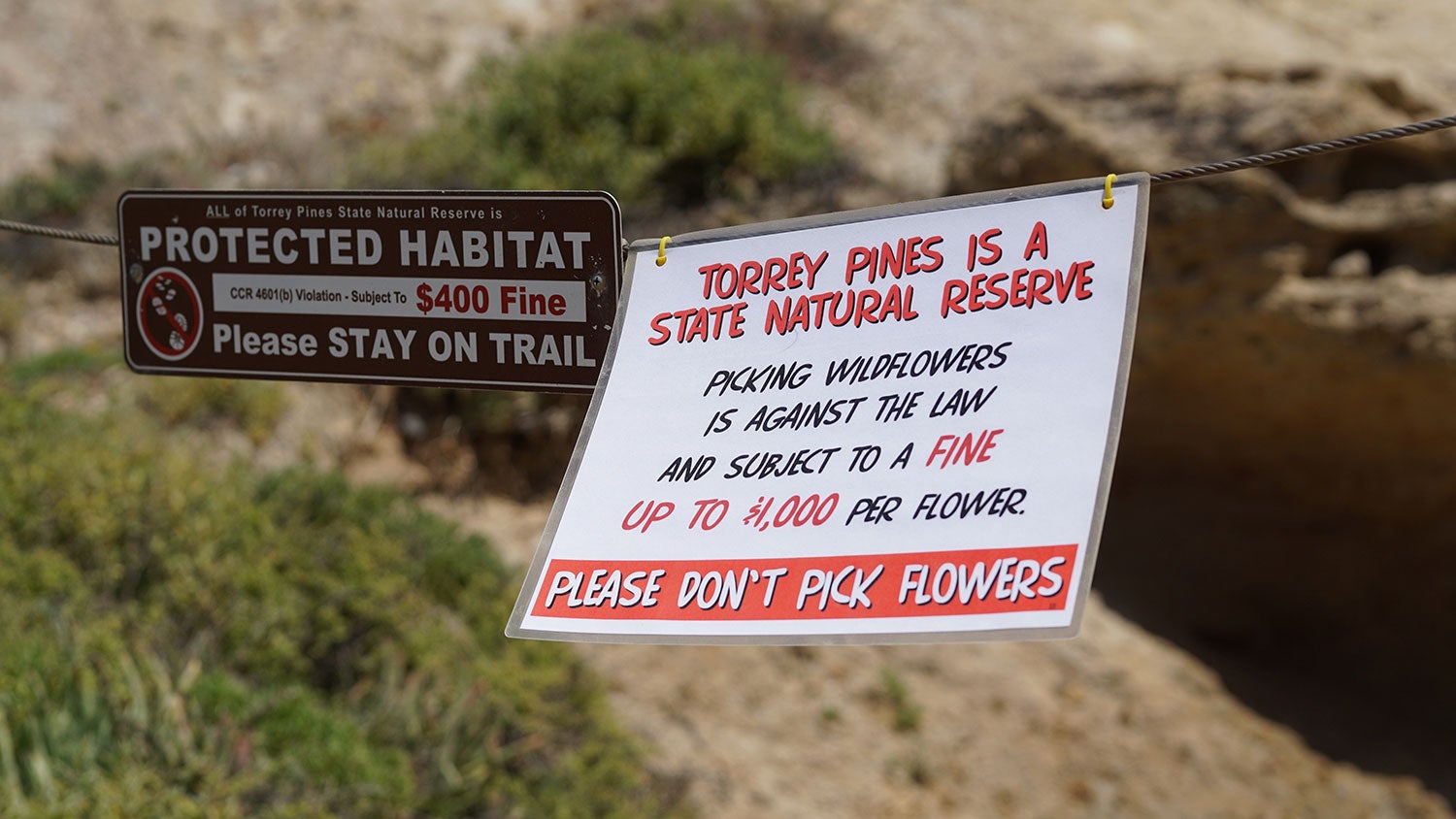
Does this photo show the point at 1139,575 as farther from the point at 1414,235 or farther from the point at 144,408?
the point at 144,408

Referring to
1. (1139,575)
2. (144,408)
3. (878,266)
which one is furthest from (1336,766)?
(144,408)

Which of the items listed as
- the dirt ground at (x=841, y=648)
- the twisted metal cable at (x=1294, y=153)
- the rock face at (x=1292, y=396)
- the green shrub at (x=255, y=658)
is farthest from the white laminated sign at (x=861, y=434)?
the rock face at (x=1292, y=396)

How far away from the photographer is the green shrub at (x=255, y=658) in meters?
3.93

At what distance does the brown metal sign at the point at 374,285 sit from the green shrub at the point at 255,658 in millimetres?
1863

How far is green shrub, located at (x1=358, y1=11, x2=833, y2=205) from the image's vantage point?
771 cm

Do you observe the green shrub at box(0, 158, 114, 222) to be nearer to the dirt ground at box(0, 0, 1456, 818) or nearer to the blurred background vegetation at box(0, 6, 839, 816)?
the blurred background vegetation at box(0, 6, 839, 816)

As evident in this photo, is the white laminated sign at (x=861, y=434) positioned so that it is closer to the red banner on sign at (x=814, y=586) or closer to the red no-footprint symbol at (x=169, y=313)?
the red banner on sign at (x=814, y=586)

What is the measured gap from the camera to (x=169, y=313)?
8.16 ft

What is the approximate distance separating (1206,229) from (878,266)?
14.9 feet

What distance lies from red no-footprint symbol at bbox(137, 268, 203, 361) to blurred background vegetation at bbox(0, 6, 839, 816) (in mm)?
1770

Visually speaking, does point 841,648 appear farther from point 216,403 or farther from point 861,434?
point 861,434

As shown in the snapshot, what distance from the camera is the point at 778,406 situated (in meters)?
1.82

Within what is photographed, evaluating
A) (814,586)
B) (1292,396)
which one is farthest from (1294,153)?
(1292,396)

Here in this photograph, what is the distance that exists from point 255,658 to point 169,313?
2532 millimetres
